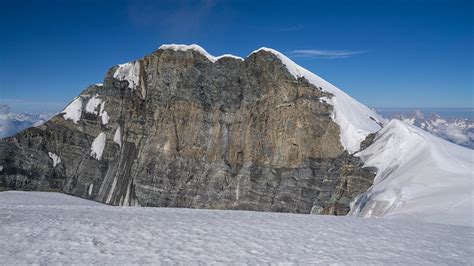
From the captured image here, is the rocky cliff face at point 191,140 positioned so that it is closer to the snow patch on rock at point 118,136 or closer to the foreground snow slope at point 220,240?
the snow patch on rock at point 118,136

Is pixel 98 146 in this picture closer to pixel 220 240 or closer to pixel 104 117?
pixel 104 117

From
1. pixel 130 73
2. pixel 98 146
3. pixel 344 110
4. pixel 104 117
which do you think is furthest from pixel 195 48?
pixel 344 110

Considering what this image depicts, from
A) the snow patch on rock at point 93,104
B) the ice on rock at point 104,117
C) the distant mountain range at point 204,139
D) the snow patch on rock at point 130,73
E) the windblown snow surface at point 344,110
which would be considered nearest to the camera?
the windblown snow surface at point 344,110

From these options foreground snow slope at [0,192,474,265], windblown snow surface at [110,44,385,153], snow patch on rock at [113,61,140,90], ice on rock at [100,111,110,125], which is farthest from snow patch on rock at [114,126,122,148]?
foreground snow slope at [0,192,474,265]

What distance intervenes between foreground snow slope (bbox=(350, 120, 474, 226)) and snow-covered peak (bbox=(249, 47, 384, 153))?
949 centimetres

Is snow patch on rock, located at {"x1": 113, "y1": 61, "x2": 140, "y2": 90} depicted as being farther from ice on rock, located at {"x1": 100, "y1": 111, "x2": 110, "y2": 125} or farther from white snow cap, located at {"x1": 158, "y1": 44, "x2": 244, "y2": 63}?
white snow cap, located at {"x1": 158, "y1": 44, "x2": 244, "y2": 63}

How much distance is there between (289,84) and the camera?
6009cm

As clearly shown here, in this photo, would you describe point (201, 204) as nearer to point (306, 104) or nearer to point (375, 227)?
point (306, 104)

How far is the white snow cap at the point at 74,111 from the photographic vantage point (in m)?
75.4

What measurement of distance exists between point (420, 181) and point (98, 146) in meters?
61.9

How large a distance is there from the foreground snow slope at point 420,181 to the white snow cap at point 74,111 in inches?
2211

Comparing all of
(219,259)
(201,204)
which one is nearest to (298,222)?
(219,259)

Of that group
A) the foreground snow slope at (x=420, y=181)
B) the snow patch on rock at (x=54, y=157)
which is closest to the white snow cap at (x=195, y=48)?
the snow patch on rock at (x=54, y=157)

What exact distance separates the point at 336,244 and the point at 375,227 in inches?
122
